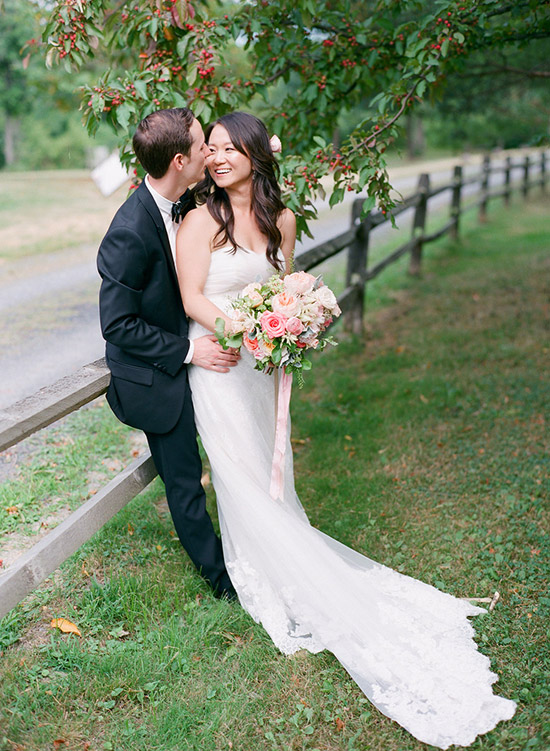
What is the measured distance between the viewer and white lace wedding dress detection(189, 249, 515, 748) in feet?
9.47

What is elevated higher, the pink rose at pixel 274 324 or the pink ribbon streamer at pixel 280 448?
the pink rose at pixel 274 324

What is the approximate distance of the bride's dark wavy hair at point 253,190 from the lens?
9.68 ft

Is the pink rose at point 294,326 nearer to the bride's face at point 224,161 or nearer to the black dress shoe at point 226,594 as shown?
the bride's face at point 224,161

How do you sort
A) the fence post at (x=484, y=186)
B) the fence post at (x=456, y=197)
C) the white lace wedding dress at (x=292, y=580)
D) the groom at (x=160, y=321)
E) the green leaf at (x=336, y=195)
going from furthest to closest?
the fence post at (x=484, y=186) → the fence post at (x=456, y=197) → the green leaf at (x=336, y=195) → the white lace wedding dress at (x=292, y=580) → the groom at (x=160, y=321)

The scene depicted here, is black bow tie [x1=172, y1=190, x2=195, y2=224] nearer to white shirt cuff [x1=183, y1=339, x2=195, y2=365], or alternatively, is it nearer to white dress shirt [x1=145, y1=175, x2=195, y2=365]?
white dress shirt [x1=145, y1=175, x2=195, y2=365]

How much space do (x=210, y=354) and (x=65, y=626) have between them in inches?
52.9

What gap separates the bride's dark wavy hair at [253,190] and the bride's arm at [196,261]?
53 mm

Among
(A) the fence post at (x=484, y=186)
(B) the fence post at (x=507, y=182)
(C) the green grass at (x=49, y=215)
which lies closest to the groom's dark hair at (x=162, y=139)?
(C) the green grass at (x=49, y=215)

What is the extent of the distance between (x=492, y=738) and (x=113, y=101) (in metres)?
3.33

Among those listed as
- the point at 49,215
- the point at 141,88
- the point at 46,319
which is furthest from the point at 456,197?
the point at 141,88

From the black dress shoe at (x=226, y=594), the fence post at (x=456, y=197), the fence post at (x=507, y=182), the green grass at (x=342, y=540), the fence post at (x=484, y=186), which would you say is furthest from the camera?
the fence post at (x=507, y=182)

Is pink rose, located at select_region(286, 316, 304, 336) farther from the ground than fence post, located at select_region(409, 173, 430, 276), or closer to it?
farther from the ground

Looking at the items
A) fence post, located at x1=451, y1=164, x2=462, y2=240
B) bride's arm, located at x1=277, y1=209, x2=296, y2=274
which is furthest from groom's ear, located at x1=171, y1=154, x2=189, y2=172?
fence post, located at x1=451, y1=164, x2=462, y2=240

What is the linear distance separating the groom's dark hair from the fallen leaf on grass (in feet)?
6.45
